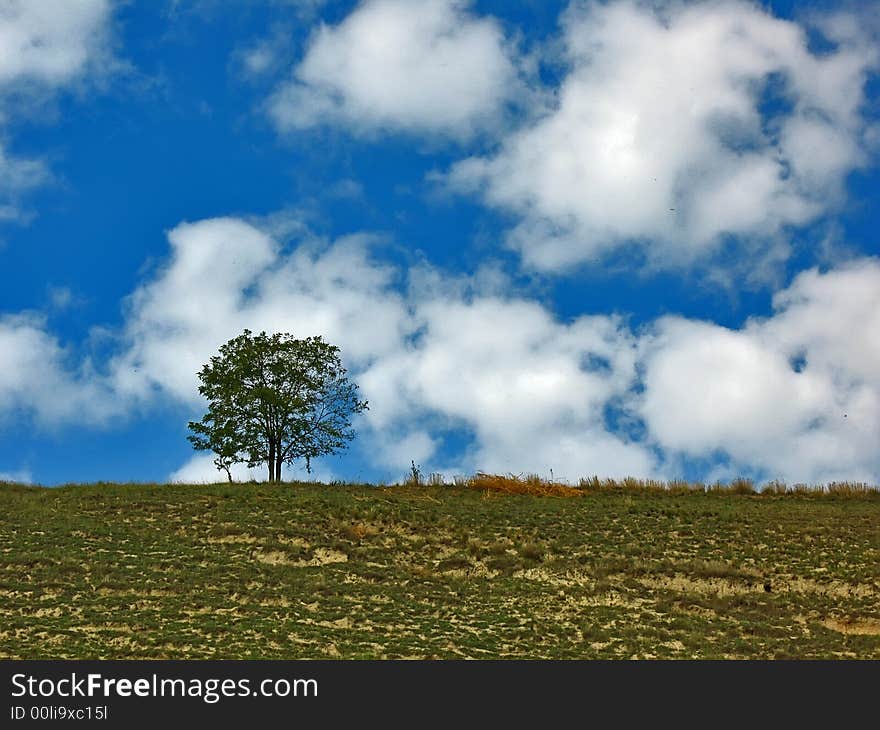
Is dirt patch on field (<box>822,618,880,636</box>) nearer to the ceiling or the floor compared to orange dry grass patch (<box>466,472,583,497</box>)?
nearer to the floor

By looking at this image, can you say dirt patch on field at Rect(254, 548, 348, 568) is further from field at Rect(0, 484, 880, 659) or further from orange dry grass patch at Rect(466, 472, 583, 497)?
orange dry grass patch at Rect(466, 472, 583, 497)

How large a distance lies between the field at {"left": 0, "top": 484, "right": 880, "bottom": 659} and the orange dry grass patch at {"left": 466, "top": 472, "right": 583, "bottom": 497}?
3.68ft

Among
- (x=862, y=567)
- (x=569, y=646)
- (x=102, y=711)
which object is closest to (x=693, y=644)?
(x=569, y=646)

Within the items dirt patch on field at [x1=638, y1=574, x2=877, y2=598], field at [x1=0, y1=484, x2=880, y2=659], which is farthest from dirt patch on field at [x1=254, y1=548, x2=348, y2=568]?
dirt patch on field at [x1=638, y1=574, x2=877, y2=598]

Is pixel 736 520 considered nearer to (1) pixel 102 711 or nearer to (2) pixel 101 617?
(2) pixel 101 617

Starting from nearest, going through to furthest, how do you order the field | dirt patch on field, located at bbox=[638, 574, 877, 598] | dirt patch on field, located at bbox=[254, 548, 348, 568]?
the field → dirt patch on field, located at bbox=[638, 574, 877, 598] → dirt patch on field, located at bbox=[254, 548, 348, 568]

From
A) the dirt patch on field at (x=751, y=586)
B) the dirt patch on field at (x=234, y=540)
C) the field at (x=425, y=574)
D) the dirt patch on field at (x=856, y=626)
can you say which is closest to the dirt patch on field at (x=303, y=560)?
the field at (x=425, y=574)

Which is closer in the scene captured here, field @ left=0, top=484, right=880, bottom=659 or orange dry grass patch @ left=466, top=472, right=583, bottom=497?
field @ left=0, top=484, right=880, bottom=659

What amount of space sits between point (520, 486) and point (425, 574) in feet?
46.4

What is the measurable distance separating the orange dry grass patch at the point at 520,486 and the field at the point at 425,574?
112 cm

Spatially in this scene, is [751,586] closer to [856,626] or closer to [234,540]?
[856,626]

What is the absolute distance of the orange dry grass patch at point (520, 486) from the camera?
1693 inches

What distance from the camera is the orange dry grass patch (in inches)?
1693

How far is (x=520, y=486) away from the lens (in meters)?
43.5
